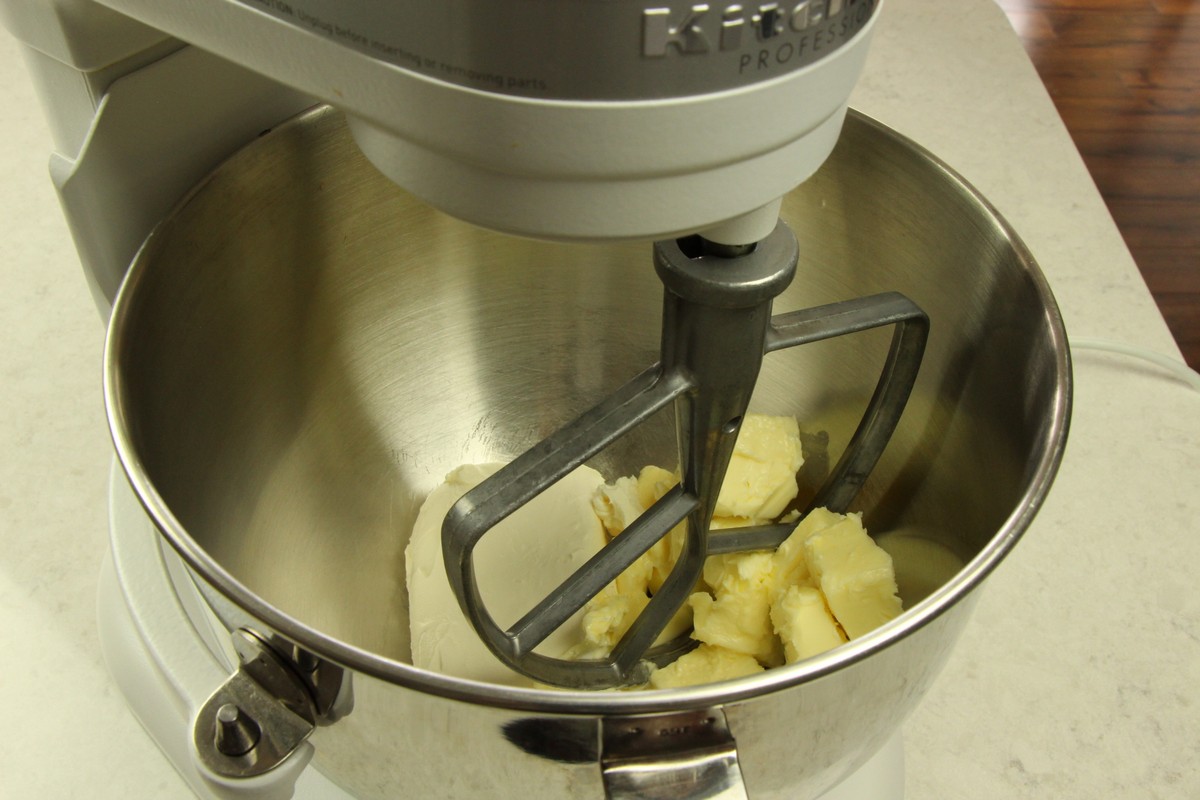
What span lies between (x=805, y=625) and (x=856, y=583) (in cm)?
3

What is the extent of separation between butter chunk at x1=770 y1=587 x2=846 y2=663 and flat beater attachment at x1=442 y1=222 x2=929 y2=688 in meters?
0.04

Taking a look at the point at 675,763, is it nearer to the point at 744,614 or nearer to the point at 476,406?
the point at 744,614

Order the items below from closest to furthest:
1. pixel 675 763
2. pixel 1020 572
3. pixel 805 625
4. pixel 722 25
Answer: pixel 722 25 < pixel 675 763 < pixel 805 625 < pixel 1020 572

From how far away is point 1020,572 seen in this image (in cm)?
58

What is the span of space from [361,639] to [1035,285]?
1.18ft

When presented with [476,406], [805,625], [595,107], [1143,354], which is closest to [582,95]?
[595,107]

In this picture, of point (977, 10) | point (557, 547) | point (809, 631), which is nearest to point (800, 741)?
point (809, 631)

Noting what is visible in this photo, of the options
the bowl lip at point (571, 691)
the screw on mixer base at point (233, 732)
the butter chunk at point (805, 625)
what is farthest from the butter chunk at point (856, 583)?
the screw on mixer base at point (233, 732)

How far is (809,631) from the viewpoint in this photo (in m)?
0.46

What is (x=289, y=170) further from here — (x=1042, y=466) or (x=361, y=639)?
(x=1042, y=466)


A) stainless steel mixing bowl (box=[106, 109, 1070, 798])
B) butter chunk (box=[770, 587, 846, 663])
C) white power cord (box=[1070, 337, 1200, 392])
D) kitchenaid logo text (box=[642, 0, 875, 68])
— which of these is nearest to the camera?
kitchenaid logo text (box=[642, 0, 875, 68])

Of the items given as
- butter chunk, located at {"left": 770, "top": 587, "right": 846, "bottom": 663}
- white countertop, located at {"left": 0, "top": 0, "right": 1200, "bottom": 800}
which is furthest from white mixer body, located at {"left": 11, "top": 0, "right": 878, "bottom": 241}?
white countertop, located at {"left": 0, "top": 0, "right": 1200, "bottom": 800}

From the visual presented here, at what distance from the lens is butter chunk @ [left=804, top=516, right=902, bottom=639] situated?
46cm

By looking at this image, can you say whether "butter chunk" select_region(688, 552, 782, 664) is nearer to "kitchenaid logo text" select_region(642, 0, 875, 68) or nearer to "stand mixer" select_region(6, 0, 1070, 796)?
"stand mixer" select_region(6, 0, 1070, 796)
